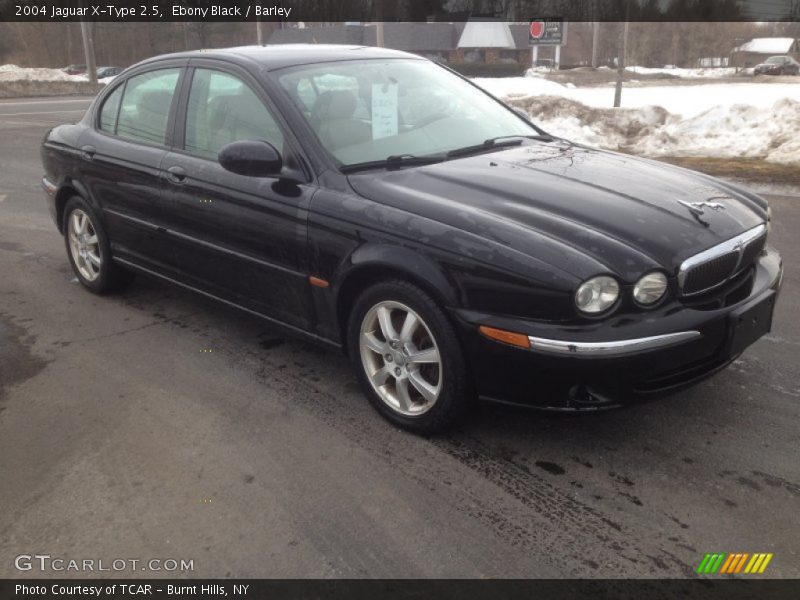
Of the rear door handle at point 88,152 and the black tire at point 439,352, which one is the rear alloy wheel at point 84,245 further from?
the black tire at point 439,352

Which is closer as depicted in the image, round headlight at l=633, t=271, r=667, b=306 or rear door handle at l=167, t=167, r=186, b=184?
round headlight at l=633, t=271, r=667, b=306

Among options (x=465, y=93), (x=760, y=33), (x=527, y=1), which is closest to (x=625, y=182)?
(x=465, y=93)

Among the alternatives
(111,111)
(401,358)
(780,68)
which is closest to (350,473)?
(401,358)

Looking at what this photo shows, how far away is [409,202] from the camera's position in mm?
3340

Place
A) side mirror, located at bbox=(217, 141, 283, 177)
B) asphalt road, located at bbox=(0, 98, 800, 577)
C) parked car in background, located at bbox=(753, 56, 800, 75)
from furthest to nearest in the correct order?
parked car in background, located at bbox=(753, 56, 800, 75) → side mirror, located at bbox=(217, 141, 283, 177) → asphalt road, located at bbox=(0, 98, 800, 577)

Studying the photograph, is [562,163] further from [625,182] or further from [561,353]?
[561,353]

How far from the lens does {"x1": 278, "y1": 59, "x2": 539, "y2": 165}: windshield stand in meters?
3.84

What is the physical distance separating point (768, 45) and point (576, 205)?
89159 mm

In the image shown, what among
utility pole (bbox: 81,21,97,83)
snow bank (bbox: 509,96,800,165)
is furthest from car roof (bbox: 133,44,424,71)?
utility pole (bbox: 81,21,97,83)

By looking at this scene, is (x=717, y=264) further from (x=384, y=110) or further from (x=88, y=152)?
(x=88, y=152)

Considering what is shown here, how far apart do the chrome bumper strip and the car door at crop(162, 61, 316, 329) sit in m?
1.32

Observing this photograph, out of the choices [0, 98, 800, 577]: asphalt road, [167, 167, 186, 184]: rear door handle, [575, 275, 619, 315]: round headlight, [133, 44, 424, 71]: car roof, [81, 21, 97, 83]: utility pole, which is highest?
[81, 21, 97, 83]: utility pole

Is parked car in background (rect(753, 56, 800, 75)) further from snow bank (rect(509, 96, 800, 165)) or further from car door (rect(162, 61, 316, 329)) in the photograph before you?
car door (rect(162, 61, 316, 329))

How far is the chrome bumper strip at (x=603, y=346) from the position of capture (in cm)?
287
